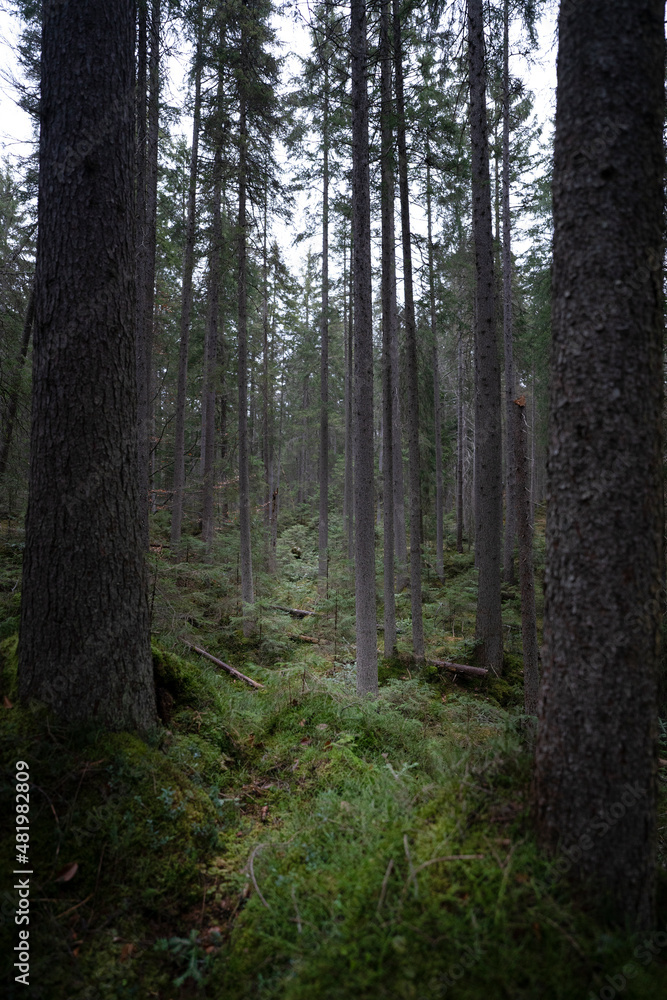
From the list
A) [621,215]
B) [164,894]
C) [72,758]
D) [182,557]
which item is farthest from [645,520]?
[182,557]

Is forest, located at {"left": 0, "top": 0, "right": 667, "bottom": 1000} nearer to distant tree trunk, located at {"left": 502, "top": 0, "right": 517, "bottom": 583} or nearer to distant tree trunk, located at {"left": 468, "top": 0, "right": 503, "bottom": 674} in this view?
distant tree trunk, located at {"left": 468, "top": 0, "right": 503, "bottom": 674}

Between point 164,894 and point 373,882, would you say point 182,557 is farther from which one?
point 373,882

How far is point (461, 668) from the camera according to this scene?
28.4 feet

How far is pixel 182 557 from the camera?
12.8 meters

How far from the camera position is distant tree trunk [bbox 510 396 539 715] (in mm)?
5023

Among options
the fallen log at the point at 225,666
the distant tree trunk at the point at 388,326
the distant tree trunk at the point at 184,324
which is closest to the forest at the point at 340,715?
the fallen log at the point at 225,666

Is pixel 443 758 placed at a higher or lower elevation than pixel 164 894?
higher

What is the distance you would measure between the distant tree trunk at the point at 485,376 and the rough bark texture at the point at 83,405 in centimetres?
632

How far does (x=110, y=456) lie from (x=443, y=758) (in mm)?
3483

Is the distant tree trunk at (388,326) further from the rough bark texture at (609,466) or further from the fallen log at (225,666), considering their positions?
the rough bark texture at (609,466)

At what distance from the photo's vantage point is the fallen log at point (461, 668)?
27.9ft

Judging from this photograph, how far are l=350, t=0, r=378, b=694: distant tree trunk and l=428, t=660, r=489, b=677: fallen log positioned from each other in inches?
108

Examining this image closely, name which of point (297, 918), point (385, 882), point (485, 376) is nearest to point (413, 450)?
point (485, 376)

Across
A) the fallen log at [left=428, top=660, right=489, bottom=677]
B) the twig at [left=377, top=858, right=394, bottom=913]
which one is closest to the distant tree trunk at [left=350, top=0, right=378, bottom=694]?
the fallen log at [left=428, top=660, right=489, bottom=677]
